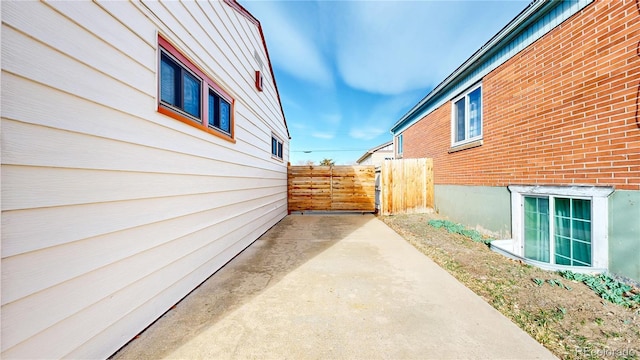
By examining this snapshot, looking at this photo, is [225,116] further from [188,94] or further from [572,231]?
[572,231]

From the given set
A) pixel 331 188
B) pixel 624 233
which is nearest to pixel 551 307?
pixel 624 233

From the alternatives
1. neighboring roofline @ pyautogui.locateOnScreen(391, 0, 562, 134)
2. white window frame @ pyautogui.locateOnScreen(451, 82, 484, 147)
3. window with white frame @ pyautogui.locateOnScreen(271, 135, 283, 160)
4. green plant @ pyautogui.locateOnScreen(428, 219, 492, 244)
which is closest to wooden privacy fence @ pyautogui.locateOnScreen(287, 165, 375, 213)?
window with white frame @ pyautogui.locateOnScreen(271, 135, 283, 160)

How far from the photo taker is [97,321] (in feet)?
5.03

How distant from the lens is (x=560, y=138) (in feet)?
10.6

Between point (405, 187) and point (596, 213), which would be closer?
point (596, 213)

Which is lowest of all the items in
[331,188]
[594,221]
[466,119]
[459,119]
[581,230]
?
[581,230]

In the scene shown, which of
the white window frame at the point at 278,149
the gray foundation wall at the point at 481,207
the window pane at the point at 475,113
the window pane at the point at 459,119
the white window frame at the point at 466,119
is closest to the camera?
the gray foundation wall at the point at 481,207

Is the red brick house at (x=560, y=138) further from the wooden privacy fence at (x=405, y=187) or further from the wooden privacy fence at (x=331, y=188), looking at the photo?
the wooden privacy fence at (x=331, y=188)

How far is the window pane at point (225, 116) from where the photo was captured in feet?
11.3

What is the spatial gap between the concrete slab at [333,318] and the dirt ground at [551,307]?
0.58ft

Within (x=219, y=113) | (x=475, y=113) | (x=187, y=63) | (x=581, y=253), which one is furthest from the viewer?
(x=475, y=113)

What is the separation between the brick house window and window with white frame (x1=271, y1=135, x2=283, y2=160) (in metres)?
2.88

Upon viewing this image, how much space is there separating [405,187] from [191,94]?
6.73m

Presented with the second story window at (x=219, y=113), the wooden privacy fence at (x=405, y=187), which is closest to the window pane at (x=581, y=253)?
the wooden privacy fence at (x=405, y=187)
